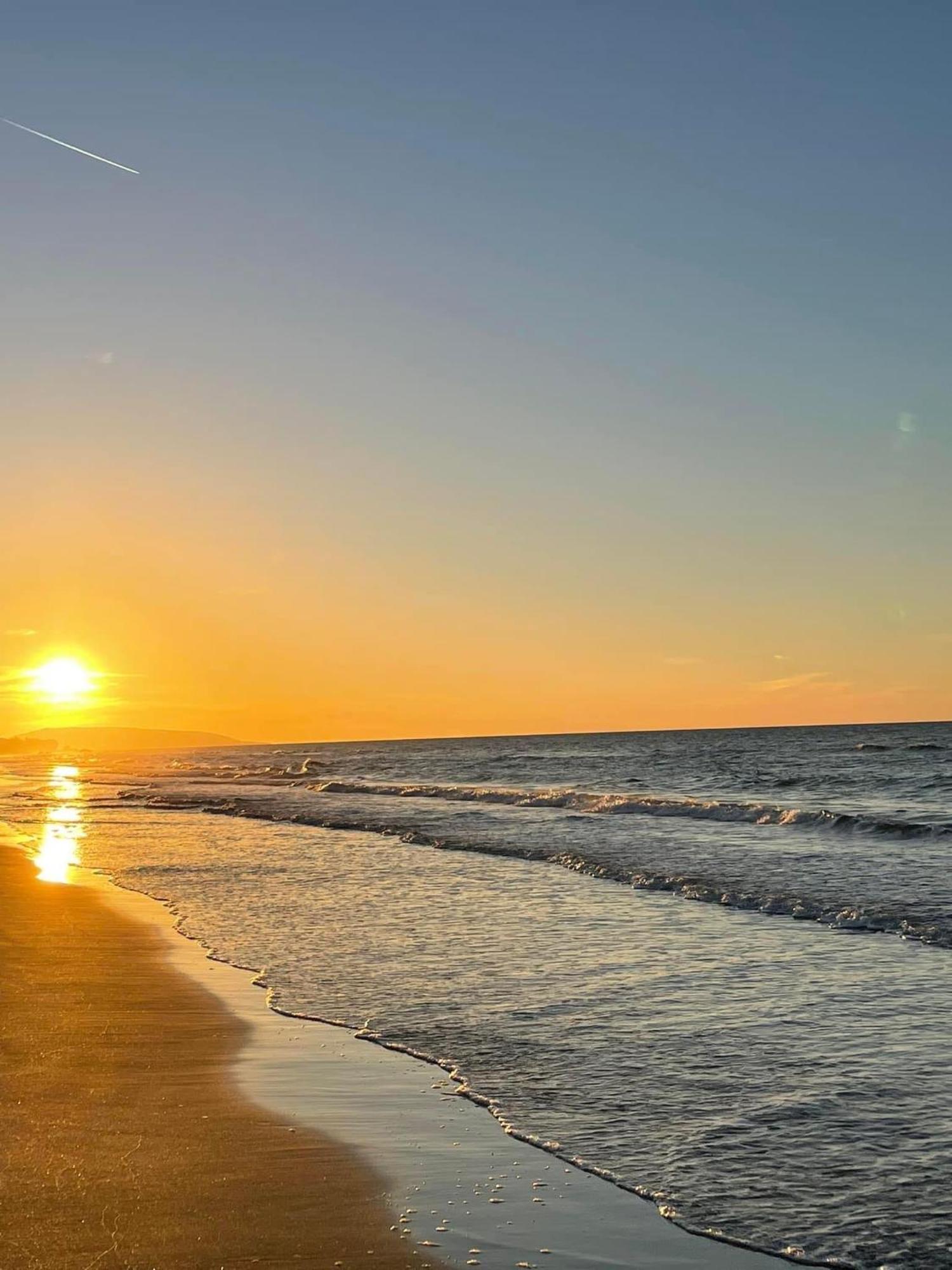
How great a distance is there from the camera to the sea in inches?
239

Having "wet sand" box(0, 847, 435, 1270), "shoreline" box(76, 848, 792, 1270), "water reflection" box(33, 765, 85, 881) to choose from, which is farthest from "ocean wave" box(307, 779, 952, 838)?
"wet sand" box(0, 847, 435, 1270)

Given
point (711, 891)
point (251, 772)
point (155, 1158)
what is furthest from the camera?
point (251, 772)

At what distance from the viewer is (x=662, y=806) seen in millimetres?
39031

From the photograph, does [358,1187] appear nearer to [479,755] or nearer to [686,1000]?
[686,1000]

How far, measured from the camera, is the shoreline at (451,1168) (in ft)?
16.4

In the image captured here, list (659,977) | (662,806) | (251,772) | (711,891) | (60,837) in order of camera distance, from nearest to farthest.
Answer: (659,977) → (711,891) → (60,837) → (662,806) → (251,772)

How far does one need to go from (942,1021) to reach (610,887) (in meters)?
9.06

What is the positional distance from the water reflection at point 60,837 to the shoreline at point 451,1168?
42.5 feet

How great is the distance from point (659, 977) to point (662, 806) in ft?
94.2

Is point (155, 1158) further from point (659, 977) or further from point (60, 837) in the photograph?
point (60, 837)

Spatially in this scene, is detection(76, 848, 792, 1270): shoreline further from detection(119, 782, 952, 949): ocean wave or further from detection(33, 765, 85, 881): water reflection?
detection(33, 765, 85, 881): water reflection

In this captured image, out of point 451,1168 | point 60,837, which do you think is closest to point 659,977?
point 451,1168

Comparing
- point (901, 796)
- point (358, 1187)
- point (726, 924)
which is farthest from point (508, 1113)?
point (901, 796)

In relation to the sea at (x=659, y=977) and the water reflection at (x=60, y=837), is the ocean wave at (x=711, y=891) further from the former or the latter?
the water reflection at (x=60, y=837)
